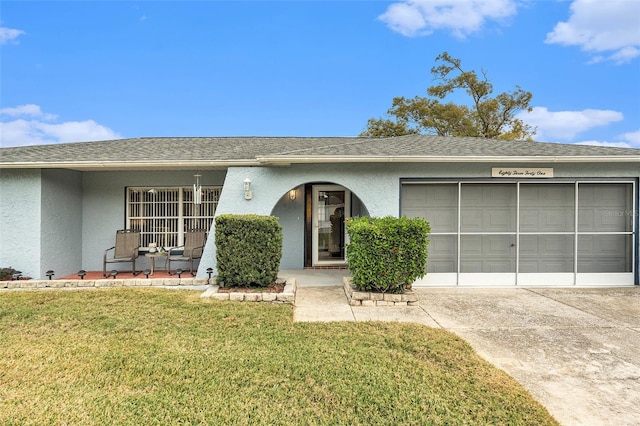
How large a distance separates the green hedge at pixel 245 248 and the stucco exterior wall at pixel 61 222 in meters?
4.75

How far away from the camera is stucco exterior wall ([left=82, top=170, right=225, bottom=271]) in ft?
30.8

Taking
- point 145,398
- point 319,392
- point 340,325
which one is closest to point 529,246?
point 340,325

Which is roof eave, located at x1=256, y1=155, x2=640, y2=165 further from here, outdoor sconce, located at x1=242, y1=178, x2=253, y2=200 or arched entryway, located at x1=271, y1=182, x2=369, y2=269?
arched entryway, located at x1=271, y1=182, x2=369, y2=269

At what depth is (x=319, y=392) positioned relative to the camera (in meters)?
3.15

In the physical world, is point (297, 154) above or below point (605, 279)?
above

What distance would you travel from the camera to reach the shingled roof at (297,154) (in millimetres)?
7281

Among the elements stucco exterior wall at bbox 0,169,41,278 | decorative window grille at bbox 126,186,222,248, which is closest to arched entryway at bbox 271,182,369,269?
decorative window grille at bbox 126,186,222,248

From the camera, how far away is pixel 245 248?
667 cm

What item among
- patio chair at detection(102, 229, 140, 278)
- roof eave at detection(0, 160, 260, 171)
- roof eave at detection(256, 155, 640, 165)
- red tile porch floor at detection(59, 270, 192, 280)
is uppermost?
roof eave at detection(256, 155, 640, 165)

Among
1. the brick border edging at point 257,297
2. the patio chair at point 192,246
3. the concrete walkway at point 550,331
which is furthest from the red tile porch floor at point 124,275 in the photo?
the concrete walkway at point 550,331

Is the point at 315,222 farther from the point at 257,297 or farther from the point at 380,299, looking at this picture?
the point at 380,299

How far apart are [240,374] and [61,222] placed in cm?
779

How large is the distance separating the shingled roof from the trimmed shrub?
178 centimetres

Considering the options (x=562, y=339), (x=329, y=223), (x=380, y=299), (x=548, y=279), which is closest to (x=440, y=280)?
(x=380, y=299)
